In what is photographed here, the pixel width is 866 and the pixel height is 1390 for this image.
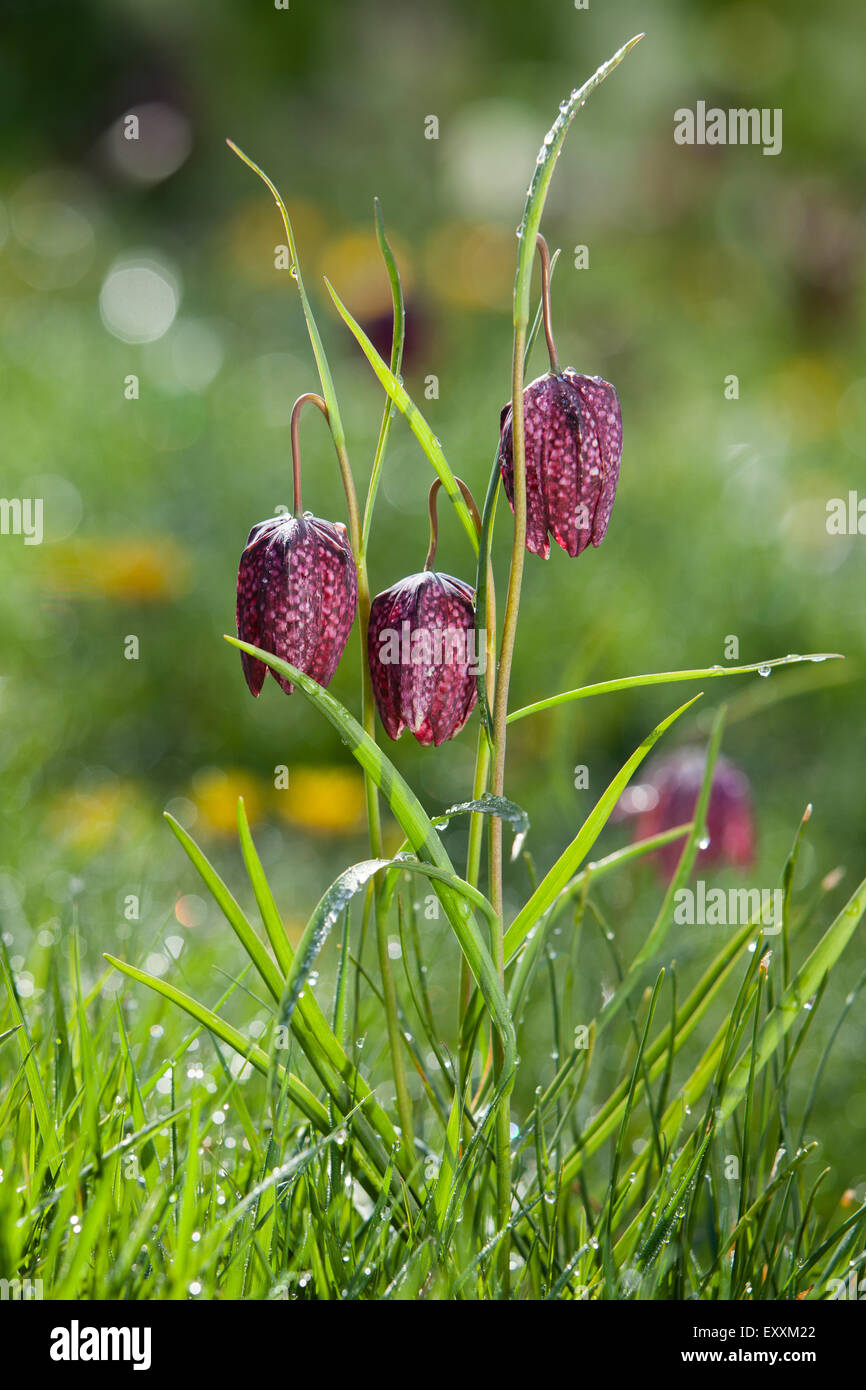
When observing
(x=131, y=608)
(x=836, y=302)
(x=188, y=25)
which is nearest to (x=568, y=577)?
(x=131, y=608)

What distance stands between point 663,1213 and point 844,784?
1011mm

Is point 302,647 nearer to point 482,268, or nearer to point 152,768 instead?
point 152,768

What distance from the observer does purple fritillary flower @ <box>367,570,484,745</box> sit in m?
0.48

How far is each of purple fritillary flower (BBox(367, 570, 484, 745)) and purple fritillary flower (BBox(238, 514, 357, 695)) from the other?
17 millimetres

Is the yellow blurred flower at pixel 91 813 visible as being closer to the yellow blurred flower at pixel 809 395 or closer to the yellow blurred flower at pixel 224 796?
the yellow blurred flower at pixel 224 796

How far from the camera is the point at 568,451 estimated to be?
1.58 feet

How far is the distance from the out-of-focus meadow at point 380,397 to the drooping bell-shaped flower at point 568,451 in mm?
→ 109

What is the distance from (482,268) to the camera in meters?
2.77

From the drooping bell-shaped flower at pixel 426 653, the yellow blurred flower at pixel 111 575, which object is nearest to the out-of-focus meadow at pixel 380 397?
the yellow blurred flower at pixel 111 575

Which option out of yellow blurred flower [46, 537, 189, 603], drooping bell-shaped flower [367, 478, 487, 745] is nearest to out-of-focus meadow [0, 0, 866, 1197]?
yellow blurred flower [46, 537, 189, 603]

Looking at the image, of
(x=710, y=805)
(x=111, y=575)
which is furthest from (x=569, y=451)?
(x=111, y=575)

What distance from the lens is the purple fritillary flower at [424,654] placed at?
1.56 feet

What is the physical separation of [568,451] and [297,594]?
0.12 m
